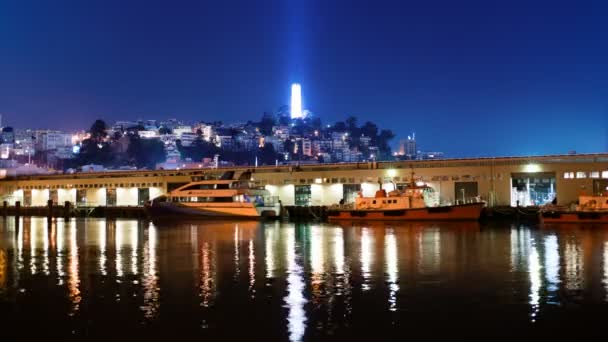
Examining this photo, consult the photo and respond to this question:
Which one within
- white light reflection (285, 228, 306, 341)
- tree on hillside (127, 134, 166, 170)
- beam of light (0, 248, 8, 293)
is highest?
tree on hillside (127, 134, 166, 170)

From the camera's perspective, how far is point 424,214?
4828 centimetres

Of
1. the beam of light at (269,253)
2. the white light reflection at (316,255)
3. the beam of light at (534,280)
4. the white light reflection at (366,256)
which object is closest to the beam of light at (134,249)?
the beam of light at (269,253)

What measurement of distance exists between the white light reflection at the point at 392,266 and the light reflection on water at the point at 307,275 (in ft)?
0.12

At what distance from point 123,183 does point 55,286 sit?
61136mm

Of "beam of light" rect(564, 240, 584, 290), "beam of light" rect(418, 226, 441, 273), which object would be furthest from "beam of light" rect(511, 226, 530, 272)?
"beam of light" rect(418, 226, 441, 273)

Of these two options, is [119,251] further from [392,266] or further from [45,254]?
[392,266]

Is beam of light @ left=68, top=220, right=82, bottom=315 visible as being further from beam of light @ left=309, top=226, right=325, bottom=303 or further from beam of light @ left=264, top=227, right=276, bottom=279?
beam of light @ left=309, top=226, right=325, bottom=303

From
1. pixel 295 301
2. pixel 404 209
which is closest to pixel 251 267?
pixel 295 301

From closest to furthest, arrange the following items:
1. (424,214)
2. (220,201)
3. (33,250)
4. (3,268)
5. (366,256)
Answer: (3,268) < (366,256) < (33,250) < (424,214) < (220,201)

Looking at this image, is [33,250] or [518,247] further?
[33,250]

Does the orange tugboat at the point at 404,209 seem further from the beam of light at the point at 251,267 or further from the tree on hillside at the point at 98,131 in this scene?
the tree on hillside at the point at 98,131

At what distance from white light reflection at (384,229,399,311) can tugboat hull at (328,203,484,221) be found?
13.0m

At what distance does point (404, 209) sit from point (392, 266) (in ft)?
88.2

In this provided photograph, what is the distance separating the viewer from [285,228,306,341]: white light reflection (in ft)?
44.3
